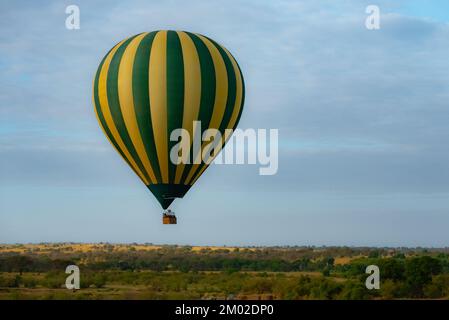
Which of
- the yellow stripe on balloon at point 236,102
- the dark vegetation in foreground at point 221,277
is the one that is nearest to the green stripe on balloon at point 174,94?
the yellow stripe on balloon at point 236,102

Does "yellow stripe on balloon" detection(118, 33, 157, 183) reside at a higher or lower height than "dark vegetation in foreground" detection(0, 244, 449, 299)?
higher

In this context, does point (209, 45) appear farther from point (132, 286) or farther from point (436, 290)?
point (132, 286)

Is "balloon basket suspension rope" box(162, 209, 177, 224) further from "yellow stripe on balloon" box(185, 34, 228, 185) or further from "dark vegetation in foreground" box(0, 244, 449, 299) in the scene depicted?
"dark vegetation in foreground" box(0, 244, 449, 299)

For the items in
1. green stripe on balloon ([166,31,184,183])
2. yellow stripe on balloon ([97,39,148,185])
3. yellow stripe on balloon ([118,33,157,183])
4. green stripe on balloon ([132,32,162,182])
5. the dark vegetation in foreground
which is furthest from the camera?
the dark vegetation in foreground

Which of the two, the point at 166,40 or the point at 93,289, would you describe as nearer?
the point at 166,40

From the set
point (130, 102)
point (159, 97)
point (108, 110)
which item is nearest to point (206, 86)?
point (159, 97)

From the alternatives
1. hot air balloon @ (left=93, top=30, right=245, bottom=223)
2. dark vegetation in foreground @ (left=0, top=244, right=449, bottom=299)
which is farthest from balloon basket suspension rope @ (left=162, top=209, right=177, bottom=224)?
dark vegetation in foreground @ (left=0, top=244, right=449, bottom=299)
